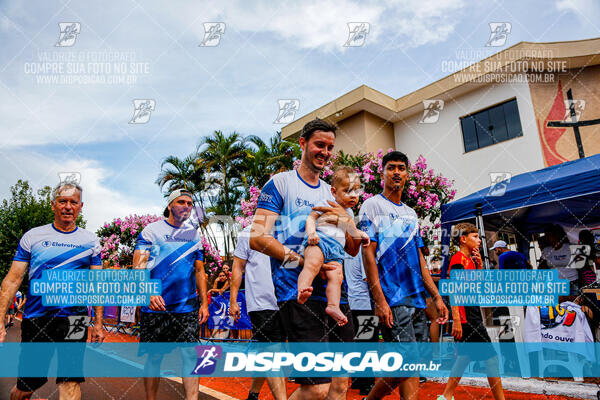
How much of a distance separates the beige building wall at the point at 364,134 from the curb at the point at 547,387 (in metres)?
13.6

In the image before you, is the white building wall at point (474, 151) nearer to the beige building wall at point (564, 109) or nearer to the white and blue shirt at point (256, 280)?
the beige building wall at point (564, 109)

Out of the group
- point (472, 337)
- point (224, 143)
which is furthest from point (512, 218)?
point (224, 143)

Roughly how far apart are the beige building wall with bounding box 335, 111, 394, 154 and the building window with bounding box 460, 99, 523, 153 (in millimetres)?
3835

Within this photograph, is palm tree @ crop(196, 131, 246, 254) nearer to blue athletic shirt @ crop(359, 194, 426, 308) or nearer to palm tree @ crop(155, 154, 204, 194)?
palm tree @ crop(155, 154, 204, 194)

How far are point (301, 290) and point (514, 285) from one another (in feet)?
15.0

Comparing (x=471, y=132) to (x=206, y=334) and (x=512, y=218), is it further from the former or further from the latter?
(x=206, y=334)

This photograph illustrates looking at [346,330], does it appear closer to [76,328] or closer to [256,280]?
[256,280]

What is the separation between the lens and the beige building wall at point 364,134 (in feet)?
59.0

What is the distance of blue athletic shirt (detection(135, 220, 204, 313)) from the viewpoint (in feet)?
12.1

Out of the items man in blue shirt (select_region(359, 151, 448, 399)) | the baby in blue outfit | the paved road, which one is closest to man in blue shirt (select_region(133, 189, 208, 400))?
the paved road

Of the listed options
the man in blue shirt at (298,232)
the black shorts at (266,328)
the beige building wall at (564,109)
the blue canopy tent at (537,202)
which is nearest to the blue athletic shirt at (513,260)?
the blue canopy tent at (537,202)

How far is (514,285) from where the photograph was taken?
5.21 meters

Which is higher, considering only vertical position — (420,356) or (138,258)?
(138,258)

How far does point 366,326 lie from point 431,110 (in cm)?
1472
